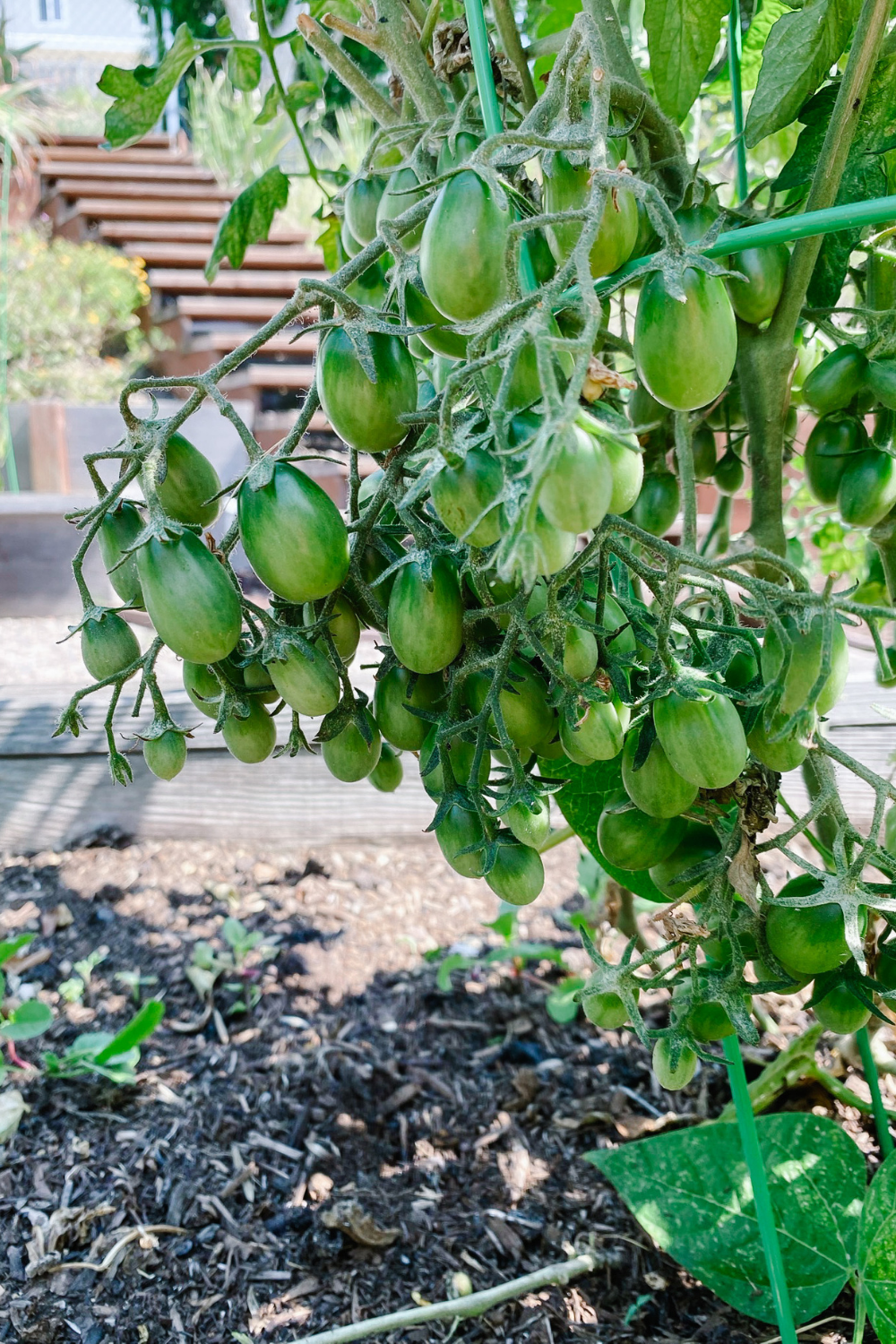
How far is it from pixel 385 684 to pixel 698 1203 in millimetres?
580

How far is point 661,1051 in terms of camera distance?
1.99 feet

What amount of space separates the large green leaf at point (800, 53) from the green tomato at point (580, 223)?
20cm

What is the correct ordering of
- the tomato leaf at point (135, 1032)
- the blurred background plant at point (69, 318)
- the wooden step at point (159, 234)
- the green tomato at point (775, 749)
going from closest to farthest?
the green tomato at point (775, 749) < the tomato leaf at point (135, 1032) < the blurred background plant at point (69, 318) < the wooden step at point (159, 234)

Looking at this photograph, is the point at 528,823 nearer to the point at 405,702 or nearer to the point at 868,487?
the point at 405,702

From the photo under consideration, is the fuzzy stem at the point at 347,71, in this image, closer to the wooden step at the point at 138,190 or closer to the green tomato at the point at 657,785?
the green tomato at the point at 657,785

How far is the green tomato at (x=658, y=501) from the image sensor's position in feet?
2.78

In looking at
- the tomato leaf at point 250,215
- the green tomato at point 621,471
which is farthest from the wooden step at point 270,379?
the green tomato at point 621,471

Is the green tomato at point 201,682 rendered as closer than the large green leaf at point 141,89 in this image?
Yes

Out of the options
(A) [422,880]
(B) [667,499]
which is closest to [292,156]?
(A) [422,880]

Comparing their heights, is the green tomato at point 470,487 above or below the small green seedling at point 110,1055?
above

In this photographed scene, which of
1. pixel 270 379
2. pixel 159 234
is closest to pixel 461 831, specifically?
pixel 270 379

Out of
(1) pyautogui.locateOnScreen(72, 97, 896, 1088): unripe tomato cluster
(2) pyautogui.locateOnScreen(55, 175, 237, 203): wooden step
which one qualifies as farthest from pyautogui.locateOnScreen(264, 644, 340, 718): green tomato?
(2) pyautogui.locateOnScreen(55, 175, 237, 203): wooden step

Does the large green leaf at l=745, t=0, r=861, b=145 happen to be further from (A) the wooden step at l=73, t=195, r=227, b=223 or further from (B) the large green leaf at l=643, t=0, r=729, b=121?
(A) the wooden step at l=73, t=195, r=227, b=223

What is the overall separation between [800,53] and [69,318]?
5.22 meters
